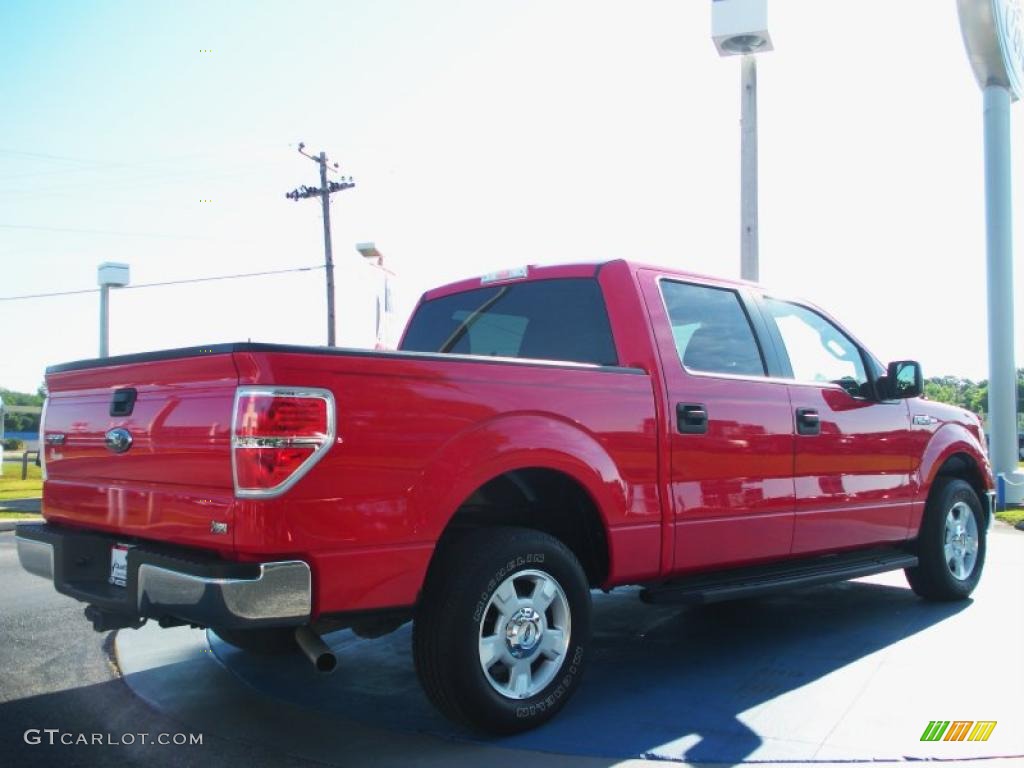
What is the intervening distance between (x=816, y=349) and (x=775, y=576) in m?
1.47

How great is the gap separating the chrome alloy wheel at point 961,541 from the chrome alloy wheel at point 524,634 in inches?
141

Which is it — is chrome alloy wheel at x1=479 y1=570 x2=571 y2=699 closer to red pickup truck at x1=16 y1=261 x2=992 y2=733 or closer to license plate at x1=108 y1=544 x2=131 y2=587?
red pickup truck at x1=16 y1=261 x2=992 y2=733

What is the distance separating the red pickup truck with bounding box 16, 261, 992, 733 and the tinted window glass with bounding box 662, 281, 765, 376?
0.02 metres

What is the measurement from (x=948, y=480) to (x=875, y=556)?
111 centimetres

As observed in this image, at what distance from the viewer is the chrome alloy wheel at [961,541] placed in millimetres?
6242

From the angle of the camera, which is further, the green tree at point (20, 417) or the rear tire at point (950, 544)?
the green tree at point (20, 417)

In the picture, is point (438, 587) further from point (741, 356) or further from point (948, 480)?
point (948, 480)

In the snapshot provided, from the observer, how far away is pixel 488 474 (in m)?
3.54

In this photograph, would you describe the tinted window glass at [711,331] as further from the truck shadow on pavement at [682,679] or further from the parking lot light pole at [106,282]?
the parking lot light pole at [106,282]

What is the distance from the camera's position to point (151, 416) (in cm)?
347

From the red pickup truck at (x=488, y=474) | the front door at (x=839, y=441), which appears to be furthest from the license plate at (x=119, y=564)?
the front door at (x=839, y=441)

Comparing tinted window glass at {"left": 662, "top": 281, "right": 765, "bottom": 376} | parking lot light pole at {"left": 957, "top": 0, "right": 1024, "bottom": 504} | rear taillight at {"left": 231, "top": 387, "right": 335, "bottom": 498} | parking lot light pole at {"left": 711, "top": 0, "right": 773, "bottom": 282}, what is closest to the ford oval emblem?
rear taillight at {"left": 231, "top": 387, "right": 335, "bottom": 498}

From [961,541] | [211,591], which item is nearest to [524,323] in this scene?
[211,591]

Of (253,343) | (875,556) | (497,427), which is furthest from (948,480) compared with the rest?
(253,343)
